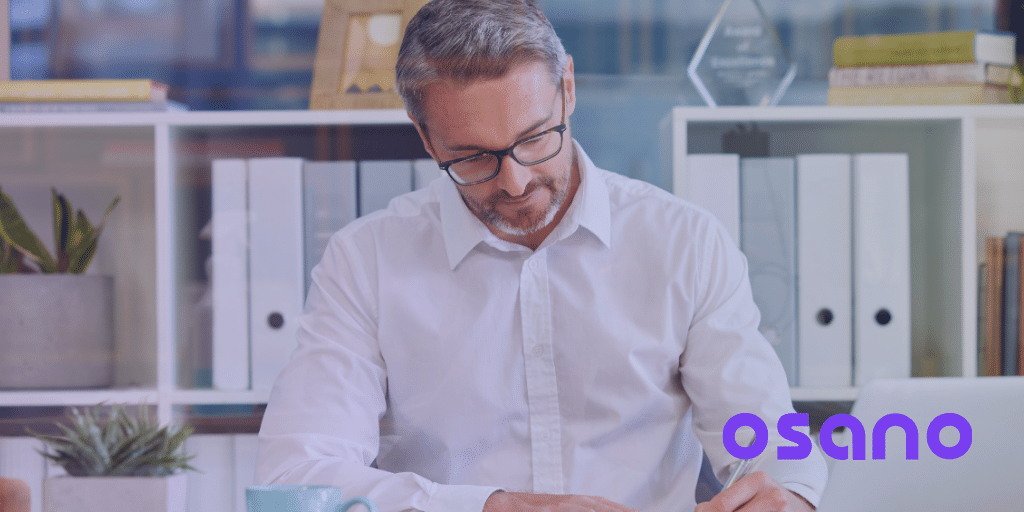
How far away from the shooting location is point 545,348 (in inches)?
45.5

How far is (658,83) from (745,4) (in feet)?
0.88

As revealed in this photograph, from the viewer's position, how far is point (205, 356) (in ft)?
4.80

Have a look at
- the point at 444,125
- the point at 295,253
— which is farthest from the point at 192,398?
the point at 444,125

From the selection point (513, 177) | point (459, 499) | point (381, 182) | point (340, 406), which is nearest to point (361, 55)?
point (381, 182)

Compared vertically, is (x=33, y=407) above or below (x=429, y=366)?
below

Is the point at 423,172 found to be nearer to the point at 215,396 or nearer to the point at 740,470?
the point at 215,396

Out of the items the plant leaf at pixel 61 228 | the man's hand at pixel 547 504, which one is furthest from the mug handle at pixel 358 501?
the plant leaf at pixel 61 228

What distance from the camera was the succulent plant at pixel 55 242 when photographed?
4.96 ft

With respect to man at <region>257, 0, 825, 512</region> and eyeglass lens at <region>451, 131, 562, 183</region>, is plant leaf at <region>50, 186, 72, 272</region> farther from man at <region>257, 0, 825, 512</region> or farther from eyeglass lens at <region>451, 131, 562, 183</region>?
eyeglass lens at <region>451, 131, 562, 183</region>

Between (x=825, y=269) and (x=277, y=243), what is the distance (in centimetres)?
102

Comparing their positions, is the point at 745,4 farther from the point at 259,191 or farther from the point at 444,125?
the point at 259,191

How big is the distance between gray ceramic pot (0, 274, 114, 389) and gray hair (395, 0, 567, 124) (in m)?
0.86

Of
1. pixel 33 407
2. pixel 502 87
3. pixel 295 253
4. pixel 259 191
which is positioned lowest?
pixel 33 407

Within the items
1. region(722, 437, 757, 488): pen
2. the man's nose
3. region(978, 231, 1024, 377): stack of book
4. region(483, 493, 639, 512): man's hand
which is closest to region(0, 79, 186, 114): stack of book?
the man's nose
